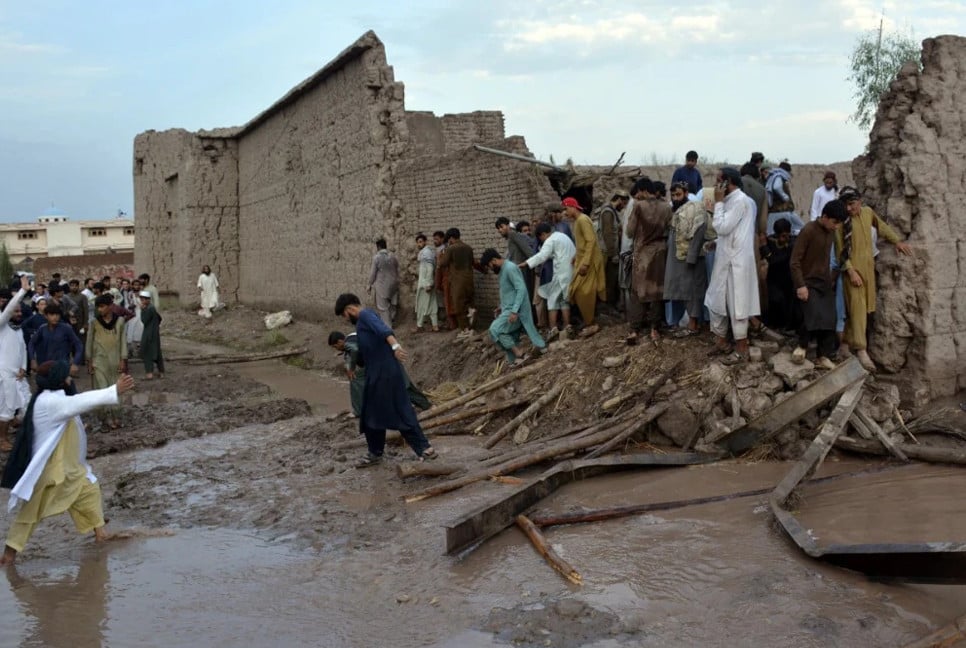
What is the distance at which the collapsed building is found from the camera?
7.43 metres

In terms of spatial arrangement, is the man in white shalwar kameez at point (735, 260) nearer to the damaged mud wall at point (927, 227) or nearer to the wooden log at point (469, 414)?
the damaged mud wall at point (927, 227)

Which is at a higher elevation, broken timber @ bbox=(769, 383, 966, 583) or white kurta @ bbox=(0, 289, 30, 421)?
white kurta @ bbox=(0, 289, 30, 421)

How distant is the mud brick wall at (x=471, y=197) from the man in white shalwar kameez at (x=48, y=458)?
632cm

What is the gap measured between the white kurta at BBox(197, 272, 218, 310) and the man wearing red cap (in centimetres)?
1404

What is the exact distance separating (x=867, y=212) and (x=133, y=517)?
6.32 metres

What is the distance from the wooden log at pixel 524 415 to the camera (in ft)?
25.8

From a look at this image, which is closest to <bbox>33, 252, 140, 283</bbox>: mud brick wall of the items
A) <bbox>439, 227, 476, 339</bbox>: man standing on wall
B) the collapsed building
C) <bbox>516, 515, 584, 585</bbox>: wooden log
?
the collapsed building

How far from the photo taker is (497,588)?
4938 millimetres

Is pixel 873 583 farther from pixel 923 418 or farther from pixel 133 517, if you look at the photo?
pixel 133 517

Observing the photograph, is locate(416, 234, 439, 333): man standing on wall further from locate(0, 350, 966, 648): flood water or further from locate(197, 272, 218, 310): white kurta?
locate(197, 272, 218, 310): white kurta

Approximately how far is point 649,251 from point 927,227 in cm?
239

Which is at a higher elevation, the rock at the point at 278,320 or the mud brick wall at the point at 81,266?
the mud brick wall at the point at 81,266

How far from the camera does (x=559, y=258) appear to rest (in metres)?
9.71

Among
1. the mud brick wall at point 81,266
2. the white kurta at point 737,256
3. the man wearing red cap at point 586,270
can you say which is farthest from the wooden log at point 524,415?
the mud brick wall at point 81,266
